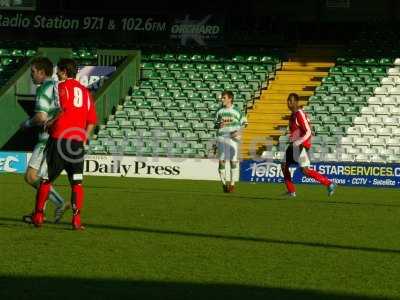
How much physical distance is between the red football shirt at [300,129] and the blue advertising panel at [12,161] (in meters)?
12.7

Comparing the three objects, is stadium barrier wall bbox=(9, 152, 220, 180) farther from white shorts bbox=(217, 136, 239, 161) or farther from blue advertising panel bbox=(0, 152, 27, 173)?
white shorts bbox=(217, 136, 239, 161)

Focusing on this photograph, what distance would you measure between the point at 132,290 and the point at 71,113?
480cm

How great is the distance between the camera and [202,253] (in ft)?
33.6

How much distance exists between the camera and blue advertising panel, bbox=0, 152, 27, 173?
104 ft

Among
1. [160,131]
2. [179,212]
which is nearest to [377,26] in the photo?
[160,131]

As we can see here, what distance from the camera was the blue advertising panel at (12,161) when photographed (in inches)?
1248

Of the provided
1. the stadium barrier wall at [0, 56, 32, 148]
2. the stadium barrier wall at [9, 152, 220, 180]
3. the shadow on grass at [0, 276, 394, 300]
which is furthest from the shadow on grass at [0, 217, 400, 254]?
the stadium barrier wall at [0, 56, 32, 148]

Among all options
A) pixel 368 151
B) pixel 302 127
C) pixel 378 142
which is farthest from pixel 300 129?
pixel 378 142

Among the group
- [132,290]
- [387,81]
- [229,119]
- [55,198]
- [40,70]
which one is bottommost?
[132,290]

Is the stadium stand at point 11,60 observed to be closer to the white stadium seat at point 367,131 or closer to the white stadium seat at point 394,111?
the white stadium seat at point 367,131

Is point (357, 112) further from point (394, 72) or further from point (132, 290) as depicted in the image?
point (132, 290)

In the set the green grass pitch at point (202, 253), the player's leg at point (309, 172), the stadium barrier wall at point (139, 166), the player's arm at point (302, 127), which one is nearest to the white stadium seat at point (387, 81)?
the stadium barrier wall at point (139, 166)

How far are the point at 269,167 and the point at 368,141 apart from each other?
12.0 feet

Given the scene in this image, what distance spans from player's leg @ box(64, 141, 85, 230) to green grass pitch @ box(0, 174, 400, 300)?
0.63 feet
